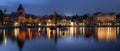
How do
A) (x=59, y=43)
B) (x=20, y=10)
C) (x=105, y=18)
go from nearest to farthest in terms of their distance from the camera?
(x=59, y=43)
(x=105, y=18)
(x=20, y=10)

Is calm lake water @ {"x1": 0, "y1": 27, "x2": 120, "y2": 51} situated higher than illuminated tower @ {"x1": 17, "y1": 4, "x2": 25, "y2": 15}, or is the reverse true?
illuminated tower @ {"x1": 17, "y1": 4, "x2": 25, "y2": 15}

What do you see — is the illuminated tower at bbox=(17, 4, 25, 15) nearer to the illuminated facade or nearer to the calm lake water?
the illuminated facade

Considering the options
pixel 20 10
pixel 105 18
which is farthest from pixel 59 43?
pixel 20 10

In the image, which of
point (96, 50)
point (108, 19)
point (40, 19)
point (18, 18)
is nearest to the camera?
point (96, 50)

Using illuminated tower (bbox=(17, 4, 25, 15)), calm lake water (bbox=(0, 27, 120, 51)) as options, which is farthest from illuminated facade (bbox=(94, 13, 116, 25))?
calm lake water (bbox=(0, 27, 120, 51))

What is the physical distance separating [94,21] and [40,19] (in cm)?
2944

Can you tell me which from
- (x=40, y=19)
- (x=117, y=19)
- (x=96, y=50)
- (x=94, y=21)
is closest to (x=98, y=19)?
(x=94, y=21)

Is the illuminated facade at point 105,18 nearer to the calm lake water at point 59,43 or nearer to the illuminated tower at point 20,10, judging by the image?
the illuminated tower at point 20,10

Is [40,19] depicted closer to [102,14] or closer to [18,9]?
[18,9]

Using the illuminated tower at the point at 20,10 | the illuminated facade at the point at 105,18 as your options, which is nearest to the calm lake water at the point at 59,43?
the illuminated facade at the point at 105,18

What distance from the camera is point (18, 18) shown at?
447ft

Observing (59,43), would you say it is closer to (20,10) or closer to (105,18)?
(105,18)

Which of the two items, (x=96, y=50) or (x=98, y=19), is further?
(x=98, y=19)

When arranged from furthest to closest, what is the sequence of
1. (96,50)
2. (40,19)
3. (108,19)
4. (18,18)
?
(40,19)
(108,19)
(18,18)
(96,50)
